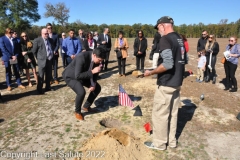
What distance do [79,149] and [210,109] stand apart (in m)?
3.78

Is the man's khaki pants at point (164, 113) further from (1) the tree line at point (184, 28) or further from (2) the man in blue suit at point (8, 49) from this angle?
(1) the tree line at point (184, 28)

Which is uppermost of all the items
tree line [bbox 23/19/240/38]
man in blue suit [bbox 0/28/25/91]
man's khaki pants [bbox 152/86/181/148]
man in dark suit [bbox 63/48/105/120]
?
tree line [bbox 23/19/240/38]

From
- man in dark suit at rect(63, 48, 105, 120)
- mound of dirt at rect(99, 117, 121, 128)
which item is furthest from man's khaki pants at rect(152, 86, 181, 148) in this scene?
man in dark suit at rect(63, 48, 105, 120)

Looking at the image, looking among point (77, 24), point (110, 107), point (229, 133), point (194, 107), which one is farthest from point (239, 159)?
point (77, 24)

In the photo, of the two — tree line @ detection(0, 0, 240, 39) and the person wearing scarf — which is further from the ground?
tree line @ detection(0, 0, 240, 39)

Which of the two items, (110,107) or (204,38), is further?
(204,38)

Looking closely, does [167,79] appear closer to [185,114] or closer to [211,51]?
[185,114]

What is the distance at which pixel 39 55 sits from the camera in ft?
20.7

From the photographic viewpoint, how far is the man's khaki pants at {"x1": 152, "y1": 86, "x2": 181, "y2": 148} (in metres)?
3.34

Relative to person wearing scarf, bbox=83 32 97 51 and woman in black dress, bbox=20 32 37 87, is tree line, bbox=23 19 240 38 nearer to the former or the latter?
person wearing scarf, bbox=83 32 97 51

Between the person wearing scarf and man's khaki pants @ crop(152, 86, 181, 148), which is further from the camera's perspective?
the person wearing scarf

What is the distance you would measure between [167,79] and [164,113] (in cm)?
59

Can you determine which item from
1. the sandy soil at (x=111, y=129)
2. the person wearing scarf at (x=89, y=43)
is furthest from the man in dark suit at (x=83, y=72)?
the person wearing scarf at (x=89, y=43)

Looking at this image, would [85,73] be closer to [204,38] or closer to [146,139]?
[146,139]
